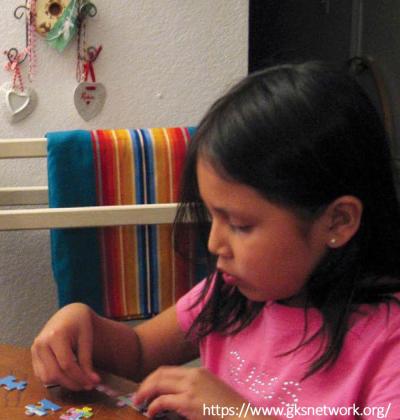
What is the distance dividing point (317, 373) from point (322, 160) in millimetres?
251

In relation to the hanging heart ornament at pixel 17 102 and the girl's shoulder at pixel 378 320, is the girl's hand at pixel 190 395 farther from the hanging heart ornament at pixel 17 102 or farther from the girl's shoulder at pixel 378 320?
the hanging heart ornament at pixel 17 102

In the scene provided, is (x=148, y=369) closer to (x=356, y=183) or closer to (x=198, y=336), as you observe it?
(x=198, y=336)

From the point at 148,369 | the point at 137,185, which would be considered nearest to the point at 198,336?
the point at 148,369

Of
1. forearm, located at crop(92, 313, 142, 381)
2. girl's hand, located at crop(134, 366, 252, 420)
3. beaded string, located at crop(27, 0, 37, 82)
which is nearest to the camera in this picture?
girl's hand, located at crop(134, 366, 252, 420)

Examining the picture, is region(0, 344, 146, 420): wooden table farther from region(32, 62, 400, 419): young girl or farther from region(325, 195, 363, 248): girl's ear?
→ region(325, 195, 363, 248): girl's ear

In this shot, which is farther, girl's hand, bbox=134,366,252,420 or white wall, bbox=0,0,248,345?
white wall, bbox=0,0,248,345

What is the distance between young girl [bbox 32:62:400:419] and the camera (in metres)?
0.70

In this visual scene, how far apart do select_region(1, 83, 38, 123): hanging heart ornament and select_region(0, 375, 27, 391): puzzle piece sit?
795 mm

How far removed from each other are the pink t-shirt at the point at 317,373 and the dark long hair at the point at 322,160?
2cm

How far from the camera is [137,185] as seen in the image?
1.34m

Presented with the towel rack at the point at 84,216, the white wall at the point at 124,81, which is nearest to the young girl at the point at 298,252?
the towel rack at the point at 84,216

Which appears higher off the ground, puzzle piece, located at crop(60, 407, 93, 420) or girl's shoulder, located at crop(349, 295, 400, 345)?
girl's shoulder, located at crop(349, 295, 400, 345)

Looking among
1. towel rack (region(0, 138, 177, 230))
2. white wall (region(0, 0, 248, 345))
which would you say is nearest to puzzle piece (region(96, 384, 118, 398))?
towel rack (region(0, 138, 177, 230))

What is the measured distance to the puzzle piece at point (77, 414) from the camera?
71 centimetres
